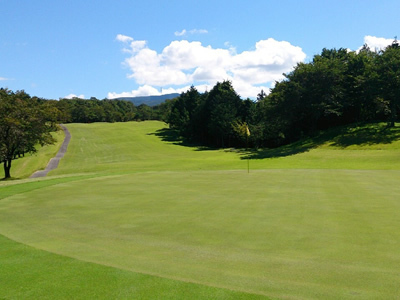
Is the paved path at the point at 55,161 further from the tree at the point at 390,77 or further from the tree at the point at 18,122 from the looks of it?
the tree at the point at 390,77

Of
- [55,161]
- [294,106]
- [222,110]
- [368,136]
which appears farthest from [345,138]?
[55,161]

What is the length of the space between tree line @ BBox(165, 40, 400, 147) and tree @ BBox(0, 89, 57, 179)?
92.9 ft

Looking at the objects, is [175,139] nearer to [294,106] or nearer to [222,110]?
[222,110]

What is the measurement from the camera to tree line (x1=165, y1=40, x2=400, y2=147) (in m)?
54.9

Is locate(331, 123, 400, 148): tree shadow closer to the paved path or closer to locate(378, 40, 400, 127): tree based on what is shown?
locate(378, 40, 400, 127): tree

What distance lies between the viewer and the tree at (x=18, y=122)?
134 feet

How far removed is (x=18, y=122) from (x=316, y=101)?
47.8 m

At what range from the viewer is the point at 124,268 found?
20.9 ft

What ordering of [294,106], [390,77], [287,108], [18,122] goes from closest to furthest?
1. [18,122]
2. [390,77]
3. [294,106]
4. [287,108]

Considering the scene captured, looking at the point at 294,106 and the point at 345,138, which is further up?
the point at 294,106

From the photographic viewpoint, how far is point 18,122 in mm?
39812

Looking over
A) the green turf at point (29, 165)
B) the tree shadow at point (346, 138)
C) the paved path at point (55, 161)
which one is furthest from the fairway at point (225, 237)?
the tree shadow at point (346, 138)

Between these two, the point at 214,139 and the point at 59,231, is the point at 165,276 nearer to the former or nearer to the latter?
the point at 59,231

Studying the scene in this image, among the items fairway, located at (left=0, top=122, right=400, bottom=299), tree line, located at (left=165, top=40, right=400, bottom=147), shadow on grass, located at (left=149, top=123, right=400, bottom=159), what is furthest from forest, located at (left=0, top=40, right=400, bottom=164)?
fairway, located at (left=0, top=122, right=400, bottom=299)
